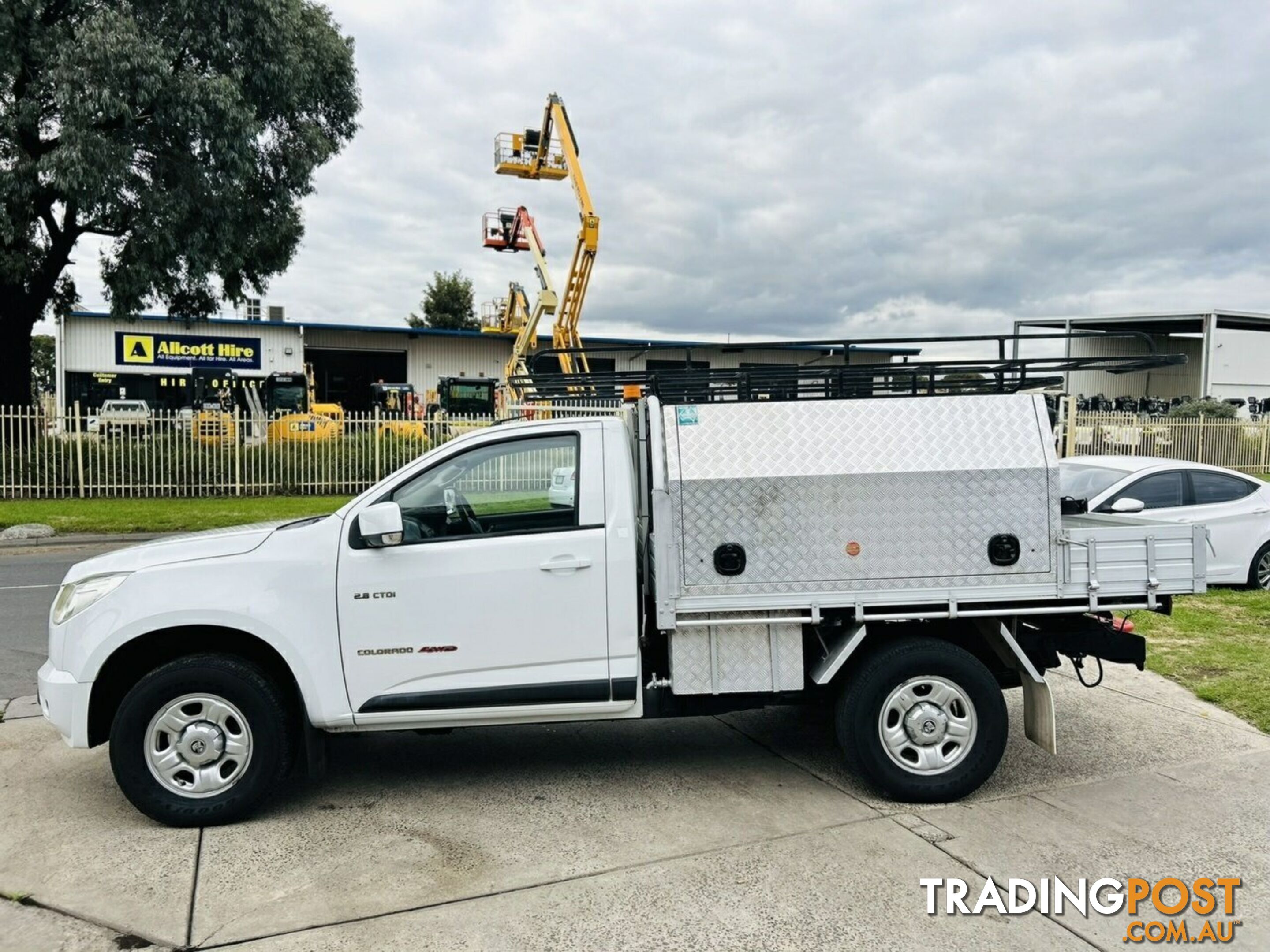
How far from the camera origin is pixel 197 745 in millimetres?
4676

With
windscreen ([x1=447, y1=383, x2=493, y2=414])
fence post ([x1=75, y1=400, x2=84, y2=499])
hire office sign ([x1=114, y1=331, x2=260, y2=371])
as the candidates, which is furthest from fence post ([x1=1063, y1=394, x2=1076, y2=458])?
hire office sign ([x1=114, y1=331, x2=260, y2=371])

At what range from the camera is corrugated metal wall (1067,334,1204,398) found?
54.9 metres

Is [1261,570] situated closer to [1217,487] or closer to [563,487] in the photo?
[1217,487]

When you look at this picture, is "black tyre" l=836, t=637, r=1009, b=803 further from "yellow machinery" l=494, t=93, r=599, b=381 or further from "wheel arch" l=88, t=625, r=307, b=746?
"yellow machinery" l=494, t=93, r=599, b=381

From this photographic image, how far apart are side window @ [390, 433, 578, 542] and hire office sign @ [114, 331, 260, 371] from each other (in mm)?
44717

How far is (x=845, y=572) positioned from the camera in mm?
4789

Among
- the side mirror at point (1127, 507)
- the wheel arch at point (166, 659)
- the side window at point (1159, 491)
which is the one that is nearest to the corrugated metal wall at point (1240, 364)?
the side window at point (1159, 491)

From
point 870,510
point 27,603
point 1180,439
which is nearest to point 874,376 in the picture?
point 870,510

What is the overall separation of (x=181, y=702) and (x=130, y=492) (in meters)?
17.4

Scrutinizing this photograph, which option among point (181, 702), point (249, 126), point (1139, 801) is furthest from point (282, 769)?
point (249, 126)

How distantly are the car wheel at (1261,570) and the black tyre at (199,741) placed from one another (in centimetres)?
1015

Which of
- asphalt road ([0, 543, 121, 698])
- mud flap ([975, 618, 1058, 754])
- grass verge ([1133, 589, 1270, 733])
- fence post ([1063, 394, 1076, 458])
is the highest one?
fence post ([1063, 394, 1076, 458])

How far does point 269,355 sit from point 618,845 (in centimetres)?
A: 4701

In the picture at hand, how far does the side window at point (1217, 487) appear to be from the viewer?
34.9 feet
